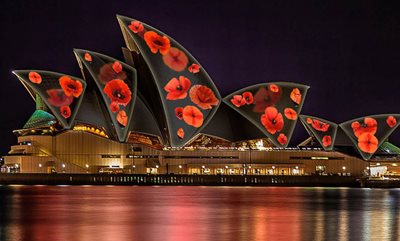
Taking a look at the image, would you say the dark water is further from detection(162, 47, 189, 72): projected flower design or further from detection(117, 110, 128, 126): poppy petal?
detection(162, 47, 189, 72): projected flower design

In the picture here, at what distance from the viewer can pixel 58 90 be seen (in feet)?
239

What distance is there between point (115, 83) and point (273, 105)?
1681cm

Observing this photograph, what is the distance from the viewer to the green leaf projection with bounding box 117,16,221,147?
7281 cm

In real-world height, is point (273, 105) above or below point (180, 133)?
above

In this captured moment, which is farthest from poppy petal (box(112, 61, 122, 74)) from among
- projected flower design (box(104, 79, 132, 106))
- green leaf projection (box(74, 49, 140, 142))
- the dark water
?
the dark water

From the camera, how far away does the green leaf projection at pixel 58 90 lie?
72000 mm

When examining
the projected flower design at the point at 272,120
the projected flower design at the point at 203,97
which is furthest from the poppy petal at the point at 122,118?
the projected flower design at the point at 272,120

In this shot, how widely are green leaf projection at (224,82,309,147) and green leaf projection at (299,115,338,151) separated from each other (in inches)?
114

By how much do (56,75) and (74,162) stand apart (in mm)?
9471

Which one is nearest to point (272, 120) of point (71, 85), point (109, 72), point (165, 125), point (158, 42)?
point (165, 125)

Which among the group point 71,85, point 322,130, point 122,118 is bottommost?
point 322,130

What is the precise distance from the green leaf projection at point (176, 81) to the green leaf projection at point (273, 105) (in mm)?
2667

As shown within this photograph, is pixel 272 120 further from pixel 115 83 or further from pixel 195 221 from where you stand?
pixel 195 221

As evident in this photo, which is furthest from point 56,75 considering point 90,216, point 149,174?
point 90,216
